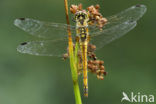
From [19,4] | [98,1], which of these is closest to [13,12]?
[19,4]

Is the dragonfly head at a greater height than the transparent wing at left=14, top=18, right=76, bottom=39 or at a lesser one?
greater

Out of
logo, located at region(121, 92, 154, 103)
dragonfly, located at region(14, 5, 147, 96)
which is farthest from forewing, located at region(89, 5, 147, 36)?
logo, located at region(121, 92, 154, 103)

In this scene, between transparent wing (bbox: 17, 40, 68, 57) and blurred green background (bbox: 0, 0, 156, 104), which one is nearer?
transparent wing (bbox: 17, 40, 68, 57)

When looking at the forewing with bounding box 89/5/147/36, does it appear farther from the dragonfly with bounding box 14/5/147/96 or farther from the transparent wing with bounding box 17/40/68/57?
the transparent wing with bounding box 17/40/68/57

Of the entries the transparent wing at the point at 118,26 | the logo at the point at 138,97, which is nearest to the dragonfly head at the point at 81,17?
the transparent wing at the point at 118,26

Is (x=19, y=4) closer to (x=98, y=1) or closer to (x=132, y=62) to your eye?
(x=98, y=1)

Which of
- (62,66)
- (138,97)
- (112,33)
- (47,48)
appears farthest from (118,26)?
(62,66)

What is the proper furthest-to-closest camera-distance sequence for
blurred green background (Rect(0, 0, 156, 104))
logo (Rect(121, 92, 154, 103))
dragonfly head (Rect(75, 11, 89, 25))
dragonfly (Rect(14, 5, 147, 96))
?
blurred green background (Rect(0, 0, 156, 104))
logo (Rect(121, 92, 154, 103))
dragonfly (Rect(14, 5, 147, 96))
dragonfly head (Rect(75, 11, 89, 25))
